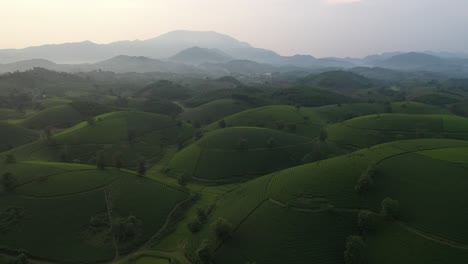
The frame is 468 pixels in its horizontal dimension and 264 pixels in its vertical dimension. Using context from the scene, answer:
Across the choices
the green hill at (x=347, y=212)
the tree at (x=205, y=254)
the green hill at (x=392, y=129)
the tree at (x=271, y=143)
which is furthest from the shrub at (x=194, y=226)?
the green hill at (x=392, y=129)

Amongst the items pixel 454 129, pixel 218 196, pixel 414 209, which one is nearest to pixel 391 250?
pixel 414 209

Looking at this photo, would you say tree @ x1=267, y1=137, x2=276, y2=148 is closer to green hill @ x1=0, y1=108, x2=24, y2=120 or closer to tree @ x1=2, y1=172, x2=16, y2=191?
tree @ x1=2, y1=172, x2=16, y2=191

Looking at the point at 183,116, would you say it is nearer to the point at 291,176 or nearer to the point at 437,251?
the point at 291,176

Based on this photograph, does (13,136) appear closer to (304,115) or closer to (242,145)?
(242,145)

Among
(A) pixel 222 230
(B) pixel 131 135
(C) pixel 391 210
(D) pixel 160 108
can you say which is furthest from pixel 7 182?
(D) pixel 160 108

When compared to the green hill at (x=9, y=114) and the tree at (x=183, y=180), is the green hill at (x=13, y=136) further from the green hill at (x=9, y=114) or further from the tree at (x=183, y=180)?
the tree at (x=183, y=180)
